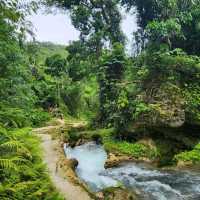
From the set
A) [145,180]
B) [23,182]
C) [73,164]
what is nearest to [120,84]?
[73,164]

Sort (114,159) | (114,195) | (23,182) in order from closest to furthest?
1. (23,182)
2. (114,195)
3. (114,159)

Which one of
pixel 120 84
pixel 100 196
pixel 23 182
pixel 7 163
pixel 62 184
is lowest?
pixel 100 196

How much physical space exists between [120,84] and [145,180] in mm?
6625

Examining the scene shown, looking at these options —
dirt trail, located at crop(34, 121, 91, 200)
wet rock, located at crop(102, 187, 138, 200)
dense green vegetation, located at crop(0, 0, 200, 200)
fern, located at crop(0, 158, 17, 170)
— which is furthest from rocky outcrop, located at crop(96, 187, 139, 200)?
fern, located at crop(0, 158, 17, 170)

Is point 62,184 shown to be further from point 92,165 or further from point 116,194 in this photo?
point 92,165

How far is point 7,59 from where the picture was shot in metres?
11.2

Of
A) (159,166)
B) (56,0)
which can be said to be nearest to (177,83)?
(159,166)

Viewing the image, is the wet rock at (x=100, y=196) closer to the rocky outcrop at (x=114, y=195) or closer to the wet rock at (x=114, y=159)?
the rocky outcrop at (x=114, y=195)

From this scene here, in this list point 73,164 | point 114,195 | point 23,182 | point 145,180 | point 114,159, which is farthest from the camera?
point 114,159

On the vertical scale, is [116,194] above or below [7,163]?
below

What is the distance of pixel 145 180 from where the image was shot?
460 inches

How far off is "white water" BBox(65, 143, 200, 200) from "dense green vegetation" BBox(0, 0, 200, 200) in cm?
113

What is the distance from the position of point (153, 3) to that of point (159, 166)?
10.5 metres

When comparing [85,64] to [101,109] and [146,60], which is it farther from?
[146,60]
